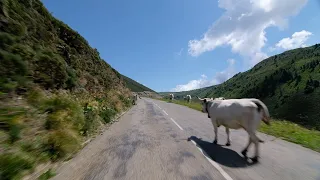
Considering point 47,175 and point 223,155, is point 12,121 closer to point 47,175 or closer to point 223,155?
point 47,175

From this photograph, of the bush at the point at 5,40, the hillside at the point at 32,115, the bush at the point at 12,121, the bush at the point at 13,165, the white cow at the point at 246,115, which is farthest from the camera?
the bush at the point at 5,40

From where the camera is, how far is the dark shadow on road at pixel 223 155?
6945 millimetres

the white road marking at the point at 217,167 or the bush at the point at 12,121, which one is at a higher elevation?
the bush at the point at 12,121

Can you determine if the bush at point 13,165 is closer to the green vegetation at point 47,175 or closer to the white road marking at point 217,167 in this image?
the green vegetation at point 47,175

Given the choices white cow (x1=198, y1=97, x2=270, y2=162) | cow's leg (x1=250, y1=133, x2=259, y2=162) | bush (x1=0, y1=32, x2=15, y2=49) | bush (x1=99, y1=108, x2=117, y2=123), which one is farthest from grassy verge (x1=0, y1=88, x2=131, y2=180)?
cow's leg (x1=250, y1=133, x2=259, y2=162)

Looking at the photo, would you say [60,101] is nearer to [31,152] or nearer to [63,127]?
[63,127]

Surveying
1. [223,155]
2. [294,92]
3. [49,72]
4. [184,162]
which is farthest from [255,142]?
[294,92]

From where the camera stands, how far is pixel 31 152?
6.38 metres

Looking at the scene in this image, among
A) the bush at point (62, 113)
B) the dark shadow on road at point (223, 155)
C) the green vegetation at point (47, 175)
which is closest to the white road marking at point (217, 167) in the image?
the dark shadow on road at point (223, 155)

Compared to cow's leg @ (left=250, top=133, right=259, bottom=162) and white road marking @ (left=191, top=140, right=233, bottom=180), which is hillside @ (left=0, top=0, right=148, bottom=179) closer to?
white road marking @ (left=191, top=140, right=233, bottom=180)

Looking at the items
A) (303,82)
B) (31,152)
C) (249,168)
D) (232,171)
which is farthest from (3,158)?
(303,82)

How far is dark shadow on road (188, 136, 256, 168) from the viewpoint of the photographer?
6945mm

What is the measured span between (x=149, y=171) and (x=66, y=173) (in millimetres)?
2019

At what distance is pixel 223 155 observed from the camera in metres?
7.92
